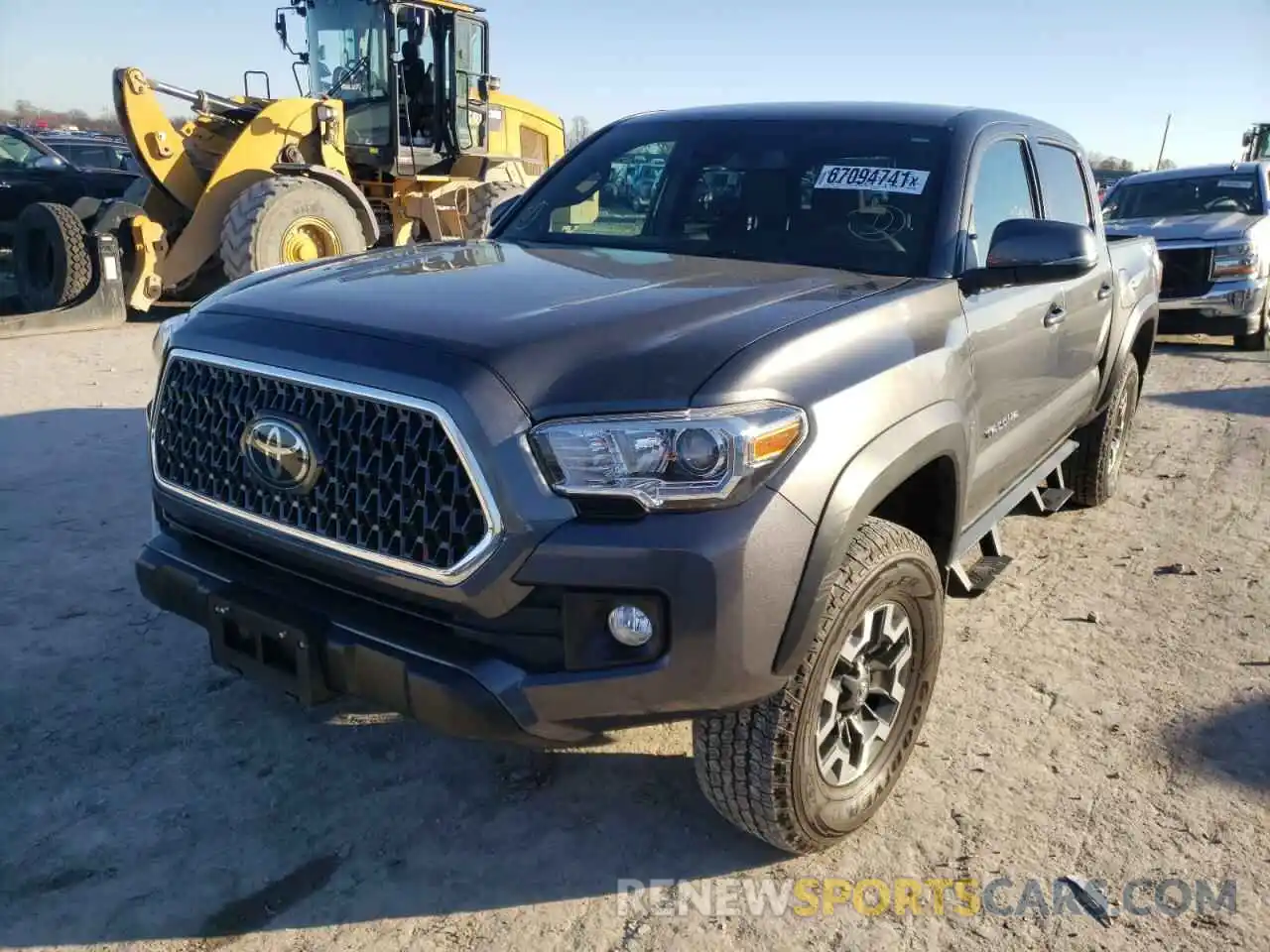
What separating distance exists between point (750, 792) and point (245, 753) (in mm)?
1592

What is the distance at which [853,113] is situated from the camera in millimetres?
3664

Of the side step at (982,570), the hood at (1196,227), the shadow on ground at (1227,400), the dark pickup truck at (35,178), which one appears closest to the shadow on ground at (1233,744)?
the side step at (982,570)

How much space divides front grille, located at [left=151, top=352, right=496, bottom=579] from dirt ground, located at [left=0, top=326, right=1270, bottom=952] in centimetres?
90

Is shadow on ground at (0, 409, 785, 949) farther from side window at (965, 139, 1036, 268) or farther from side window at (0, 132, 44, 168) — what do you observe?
side window at (0, 132, 44, 168)

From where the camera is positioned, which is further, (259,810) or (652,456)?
(259,810)

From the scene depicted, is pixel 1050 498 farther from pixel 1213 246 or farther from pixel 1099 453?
pixel 1213 246

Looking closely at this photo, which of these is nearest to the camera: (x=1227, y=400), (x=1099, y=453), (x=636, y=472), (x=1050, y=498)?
(x=636, y=472)

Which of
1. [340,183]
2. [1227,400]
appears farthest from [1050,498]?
[340,183]

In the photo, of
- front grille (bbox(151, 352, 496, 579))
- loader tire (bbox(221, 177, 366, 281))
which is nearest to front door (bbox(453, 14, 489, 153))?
loader tire (bbox(221, 177, 366, 281))

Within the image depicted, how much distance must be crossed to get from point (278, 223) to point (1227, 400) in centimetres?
836

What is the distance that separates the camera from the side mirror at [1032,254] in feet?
9.92

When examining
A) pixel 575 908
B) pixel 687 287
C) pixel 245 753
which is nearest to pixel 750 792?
pixel 575 908

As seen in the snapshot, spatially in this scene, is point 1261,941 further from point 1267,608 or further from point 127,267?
point 127,267

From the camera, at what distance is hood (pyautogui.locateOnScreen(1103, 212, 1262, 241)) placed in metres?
9.87
